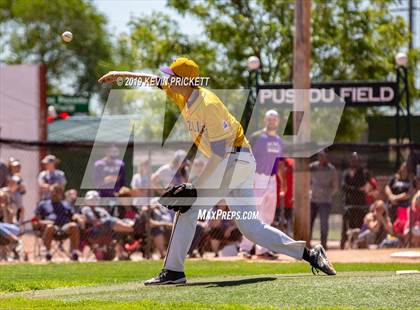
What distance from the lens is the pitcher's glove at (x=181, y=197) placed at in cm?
931

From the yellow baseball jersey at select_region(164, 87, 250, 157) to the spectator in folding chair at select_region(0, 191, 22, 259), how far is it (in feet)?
22.5

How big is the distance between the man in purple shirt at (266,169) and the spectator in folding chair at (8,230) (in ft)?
11.8

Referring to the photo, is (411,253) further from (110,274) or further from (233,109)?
(233,109)

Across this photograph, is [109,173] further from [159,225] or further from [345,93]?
[345,93]

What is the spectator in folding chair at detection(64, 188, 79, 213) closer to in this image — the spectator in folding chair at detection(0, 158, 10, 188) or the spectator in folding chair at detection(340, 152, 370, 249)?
the spectator in folding chair at detection(0, 158, 10, 188)

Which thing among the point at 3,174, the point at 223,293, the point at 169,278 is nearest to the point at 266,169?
the point at 3,174

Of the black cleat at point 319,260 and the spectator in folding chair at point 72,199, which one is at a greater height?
the spectator in folding chair at point 72,199

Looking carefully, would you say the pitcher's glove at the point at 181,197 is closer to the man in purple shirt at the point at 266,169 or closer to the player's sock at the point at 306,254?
the player's sock at the point at 306,254

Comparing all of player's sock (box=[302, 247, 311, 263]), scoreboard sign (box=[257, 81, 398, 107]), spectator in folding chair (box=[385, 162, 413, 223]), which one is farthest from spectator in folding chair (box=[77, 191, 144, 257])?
player's sock (box=[302, 247, 311, 263])

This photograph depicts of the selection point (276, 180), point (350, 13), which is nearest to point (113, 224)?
point (276, 180)

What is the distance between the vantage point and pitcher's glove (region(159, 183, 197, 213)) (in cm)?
931

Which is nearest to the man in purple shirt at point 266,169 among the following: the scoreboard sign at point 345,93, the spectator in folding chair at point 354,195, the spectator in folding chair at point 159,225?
the spectator in folding chair at point 159,225

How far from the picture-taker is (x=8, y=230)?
50.9ft

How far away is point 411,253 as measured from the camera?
14.7 metres
